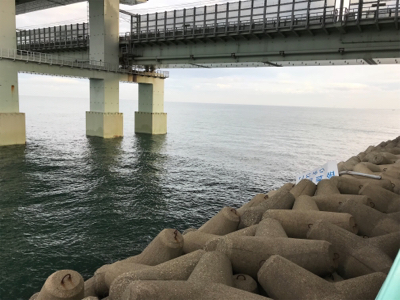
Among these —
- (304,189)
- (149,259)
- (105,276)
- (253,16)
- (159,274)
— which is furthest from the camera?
(253,16)

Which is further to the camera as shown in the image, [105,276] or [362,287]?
[105,276]

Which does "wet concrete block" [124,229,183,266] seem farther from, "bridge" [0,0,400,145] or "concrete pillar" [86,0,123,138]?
"concrete pillar" [86,0,123,138]

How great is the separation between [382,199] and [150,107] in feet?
145

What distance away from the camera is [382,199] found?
925cm

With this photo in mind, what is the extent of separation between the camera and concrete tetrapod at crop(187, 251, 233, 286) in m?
5.08

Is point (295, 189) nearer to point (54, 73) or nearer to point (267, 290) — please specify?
point (267, 290)

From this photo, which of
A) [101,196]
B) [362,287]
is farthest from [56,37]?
[362,287]

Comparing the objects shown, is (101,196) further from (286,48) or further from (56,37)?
(56,37)

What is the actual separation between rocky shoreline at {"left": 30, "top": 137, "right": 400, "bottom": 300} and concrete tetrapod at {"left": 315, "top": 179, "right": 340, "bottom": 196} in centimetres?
150

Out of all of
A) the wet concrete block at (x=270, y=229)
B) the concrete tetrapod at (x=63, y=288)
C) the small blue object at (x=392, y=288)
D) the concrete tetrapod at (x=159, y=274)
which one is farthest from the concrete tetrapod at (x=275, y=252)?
the small blue object at (x=392, y=288)

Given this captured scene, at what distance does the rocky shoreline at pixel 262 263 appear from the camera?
15.4 ft

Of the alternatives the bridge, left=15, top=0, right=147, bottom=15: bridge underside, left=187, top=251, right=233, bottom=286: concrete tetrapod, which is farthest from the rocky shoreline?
left=15, top=0, right=147, bottom=15: bridge underside

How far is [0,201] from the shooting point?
1670cm

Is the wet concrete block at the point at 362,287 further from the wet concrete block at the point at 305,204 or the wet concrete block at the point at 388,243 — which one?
the wet concrete block at the point at 305,204
